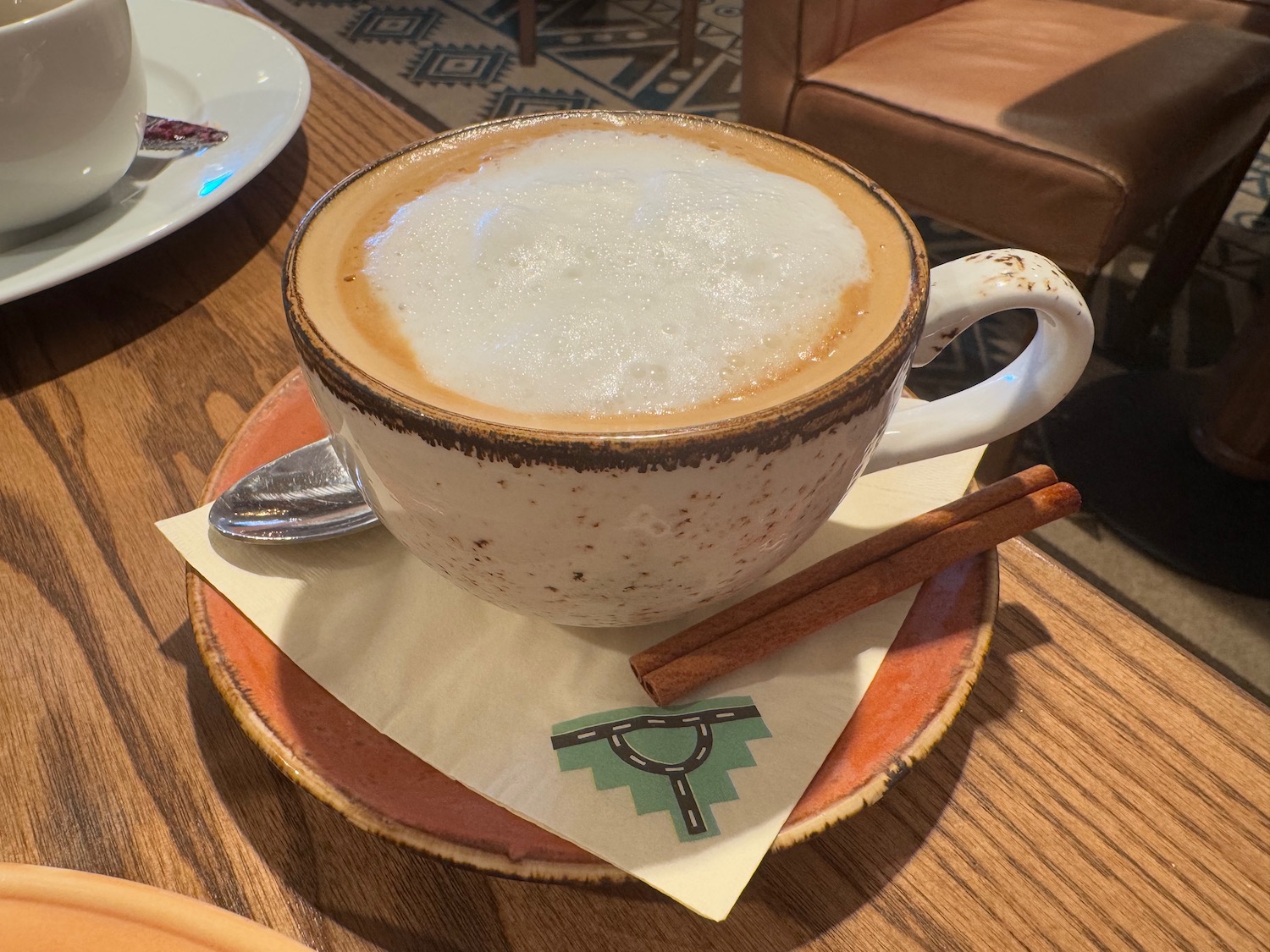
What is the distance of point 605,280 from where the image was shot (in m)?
0.38

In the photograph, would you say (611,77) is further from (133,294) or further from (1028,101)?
(133,294)

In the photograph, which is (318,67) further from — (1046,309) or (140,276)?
(1046,309)

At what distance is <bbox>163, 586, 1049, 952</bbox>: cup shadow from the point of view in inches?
15.1

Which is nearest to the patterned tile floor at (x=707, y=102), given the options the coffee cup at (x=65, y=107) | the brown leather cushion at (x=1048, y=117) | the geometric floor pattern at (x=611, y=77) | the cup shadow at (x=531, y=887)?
the geometric floor pattern at (x=611, y=77)

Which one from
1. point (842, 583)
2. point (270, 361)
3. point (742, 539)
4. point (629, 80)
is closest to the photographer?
point (742, 539)

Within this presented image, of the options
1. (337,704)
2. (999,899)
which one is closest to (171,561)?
(337,704)

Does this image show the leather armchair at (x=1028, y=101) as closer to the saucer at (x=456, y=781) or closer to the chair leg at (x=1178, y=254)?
the chair leg at (x=1178, y=254)

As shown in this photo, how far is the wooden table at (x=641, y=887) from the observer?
0.39m

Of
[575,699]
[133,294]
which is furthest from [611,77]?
[575,699]

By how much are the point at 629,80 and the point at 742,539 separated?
8.25 feet

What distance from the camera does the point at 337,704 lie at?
16.7 inches

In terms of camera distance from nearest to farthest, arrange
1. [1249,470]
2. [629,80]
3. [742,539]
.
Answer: [742,539] → [1249,470] → [629,80]

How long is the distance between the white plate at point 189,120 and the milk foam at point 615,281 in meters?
0.35

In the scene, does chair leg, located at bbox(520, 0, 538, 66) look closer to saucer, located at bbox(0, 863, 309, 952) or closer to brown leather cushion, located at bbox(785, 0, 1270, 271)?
brown leather cushion, located at bbox(785, 0, 1270, 271)
